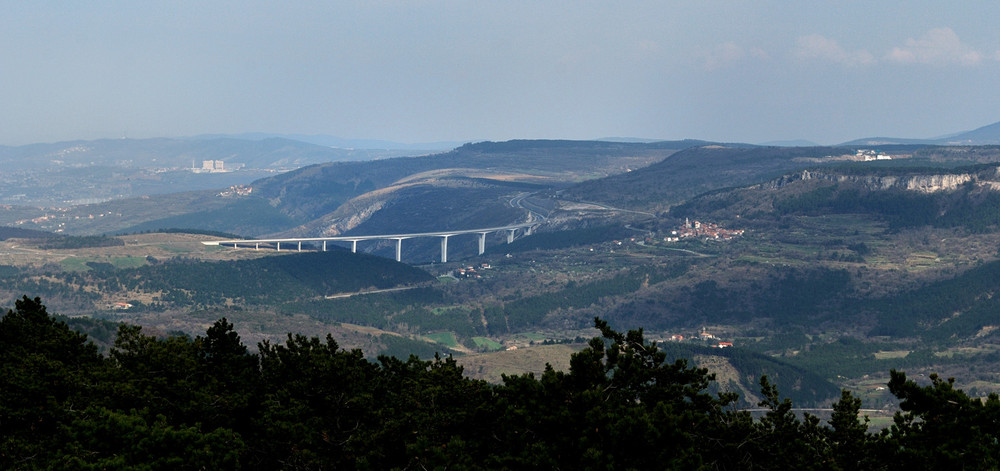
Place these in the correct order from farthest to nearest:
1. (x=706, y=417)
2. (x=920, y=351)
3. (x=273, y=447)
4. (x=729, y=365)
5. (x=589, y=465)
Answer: (x=920, y=351), (x=729, y=365), (x=273, y=447), (x=706, y=417), (x=589, y=465)

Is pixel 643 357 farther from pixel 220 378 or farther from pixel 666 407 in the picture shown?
pixel 220 378

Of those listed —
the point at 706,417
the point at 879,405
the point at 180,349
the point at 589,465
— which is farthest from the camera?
the point at 879,405

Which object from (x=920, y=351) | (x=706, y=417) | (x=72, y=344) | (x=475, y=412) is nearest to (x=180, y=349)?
(x=72, y=344)

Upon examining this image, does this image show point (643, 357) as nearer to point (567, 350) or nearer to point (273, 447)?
point (273, 447)

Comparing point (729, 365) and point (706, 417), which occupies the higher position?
point (706, 417)

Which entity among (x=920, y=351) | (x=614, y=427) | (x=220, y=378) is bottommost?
(x=920, y=351)

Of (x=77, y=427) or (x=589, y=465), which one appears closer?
(x=589, y=465)

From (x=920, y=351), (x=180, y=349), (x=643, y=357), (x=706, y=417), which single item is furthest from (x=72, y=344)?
(x=920, y=351)
